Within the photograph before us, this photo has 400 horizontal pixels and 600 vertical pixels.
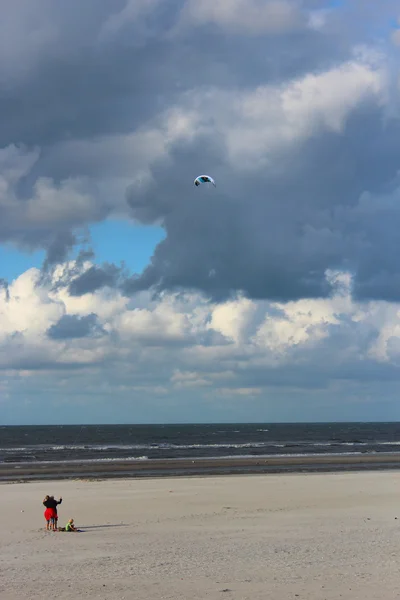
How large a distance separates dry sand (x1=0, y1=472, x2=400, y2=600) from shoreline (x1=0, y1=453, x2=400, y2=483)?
1349 cm

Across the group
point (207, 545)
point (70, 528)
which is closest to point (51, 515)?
point (70, 528)

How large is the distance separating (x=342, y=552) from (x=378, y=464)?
41677mm

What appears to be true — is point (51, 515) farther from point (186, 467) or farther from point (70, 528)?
point (186, 467)

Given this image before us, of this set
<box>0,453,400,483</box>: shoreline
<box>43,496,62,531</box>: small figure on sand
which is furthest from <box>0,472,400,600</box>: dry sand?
<box>0,453,400,483</box>: shoreline

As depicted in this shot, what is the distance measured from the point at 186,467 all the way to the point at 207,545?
3614 cm

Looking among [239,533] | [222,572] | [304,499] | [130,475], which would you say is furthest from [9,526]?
[130,475]

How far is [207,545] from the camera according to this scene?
21234 mm

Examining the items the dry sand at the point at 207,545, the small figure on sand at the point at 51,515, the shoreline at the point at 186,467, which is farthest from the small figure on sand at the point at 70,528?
the shoreline at the point at 186,467

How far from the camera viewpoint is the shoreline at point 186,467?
5019 cm

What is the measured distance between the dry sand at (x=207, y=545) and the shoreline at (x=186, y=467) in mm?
13490

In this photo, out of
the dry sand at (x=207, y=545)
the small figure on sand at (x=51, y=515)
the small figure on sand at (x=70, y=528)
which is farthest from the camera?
the small figure on sand at (x=51, y=515)

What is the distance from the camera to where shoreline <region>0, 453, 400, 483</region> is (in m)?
50.2

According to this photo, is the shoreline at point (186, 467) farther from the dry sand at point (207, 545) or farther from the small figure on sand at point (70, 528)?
the small figure on sand at point (70, 528)

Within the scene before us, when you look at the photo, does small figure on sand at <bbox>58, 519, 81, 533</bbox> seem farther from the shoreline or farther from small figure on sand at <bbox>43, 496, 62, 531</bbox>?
the shoreline
